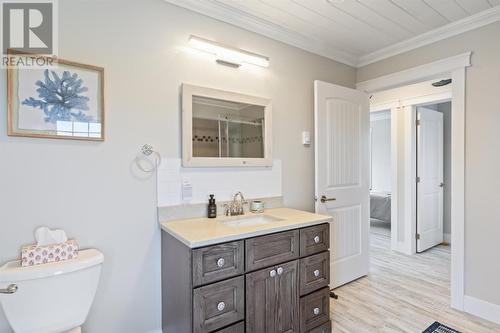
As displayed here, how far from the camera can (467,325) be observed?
6.79 ft

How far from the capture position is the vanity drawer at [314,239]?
71.2 inches

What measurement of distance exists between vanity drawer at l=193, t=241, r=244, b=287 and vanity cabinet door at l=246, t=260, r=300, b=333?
0.39 feet

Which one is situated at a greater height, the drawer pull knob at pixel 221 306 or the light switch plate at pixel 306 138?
the light switch plate at pixel 306 138

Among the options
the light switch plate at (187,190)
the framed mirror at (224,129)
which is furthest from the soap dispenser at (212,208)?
the framed mirror at (224,129)

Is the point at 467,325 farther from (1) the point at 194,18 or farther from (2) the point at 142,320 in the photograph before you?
(1) the point at 194,18

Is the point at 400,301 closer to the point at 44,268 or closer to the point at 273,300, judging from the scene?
the point at 273,300

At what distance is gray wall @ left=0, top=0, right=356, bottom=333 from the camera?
4.69 feet

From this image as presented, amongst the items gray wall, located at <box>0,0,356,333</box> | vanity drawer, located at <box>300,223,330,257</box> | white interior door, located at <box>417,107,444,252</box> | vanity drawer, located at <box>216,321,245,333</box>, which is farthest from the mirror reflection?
white interior door, located at <box>417,107,444,252</box>

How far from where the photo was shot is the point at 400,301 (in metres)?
2.43

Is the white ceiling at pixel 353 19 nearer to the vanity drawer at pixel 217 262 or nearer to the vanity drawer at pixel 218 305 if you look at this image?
the vanity drawer at pixel 217 262

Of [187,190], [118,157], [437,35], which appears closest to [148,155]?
[118,157]

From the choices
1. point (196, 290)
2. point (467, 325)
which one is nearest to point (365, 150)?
point (467, 325)

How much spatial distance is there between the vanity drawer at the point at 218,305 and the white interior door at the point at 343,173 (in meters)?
1.26

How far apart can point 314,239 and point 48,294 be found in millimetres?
1518
